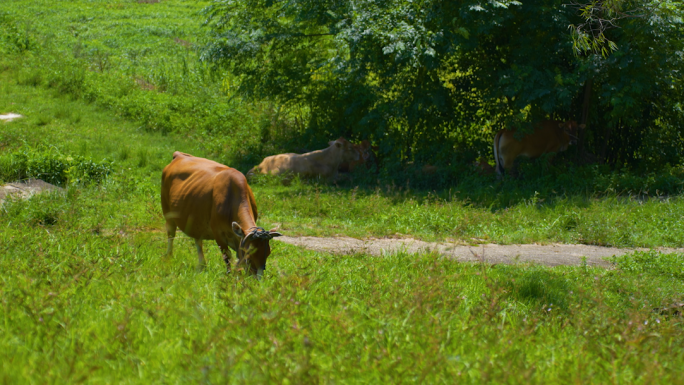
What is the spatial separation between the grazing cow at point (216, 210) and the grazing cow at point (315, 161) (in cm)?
695

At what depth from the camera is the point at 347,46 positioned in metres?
14.0

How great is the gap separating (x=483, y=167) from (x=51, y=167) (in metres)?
9.35

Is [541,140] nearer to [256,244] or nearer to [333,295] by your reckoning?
[256,244]

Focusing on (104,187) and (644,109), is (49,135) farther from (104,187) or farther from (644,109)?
(644,109)

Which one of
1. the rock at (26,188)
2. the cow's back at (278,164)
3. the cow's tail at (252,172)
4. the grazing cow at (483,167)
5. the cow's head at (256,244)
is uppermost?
the cow's head at (256,244)

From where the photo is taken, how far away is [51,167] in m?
11.7

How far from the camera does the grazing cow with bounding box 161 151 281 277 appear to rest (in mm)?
5902

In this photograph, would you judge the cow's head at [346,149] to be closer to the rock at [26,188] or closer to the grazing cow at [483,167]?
the grazing cow at [483,167]

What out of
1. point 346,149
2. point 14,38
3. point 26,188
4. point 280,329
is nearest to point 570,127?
point 346,149

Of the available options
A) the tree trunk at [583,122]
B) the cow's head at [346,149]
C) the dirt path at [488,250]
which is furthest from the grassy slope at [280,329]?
the cow's head at [346,149]

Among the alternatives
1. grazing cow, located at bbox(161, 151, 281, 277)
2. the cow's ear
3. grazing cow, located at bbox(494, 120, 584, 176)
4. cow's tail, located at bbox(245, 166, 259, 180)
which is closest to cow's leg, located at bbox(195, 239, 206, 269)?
grazing cow, located at bbox(161, 151, 281, 277)

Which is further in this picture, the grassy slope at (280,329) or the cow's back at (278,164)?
the cow's back at (278,164)

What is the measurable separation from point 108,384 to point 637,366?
258 cm

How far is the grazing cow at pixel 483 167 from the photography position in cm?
1385
